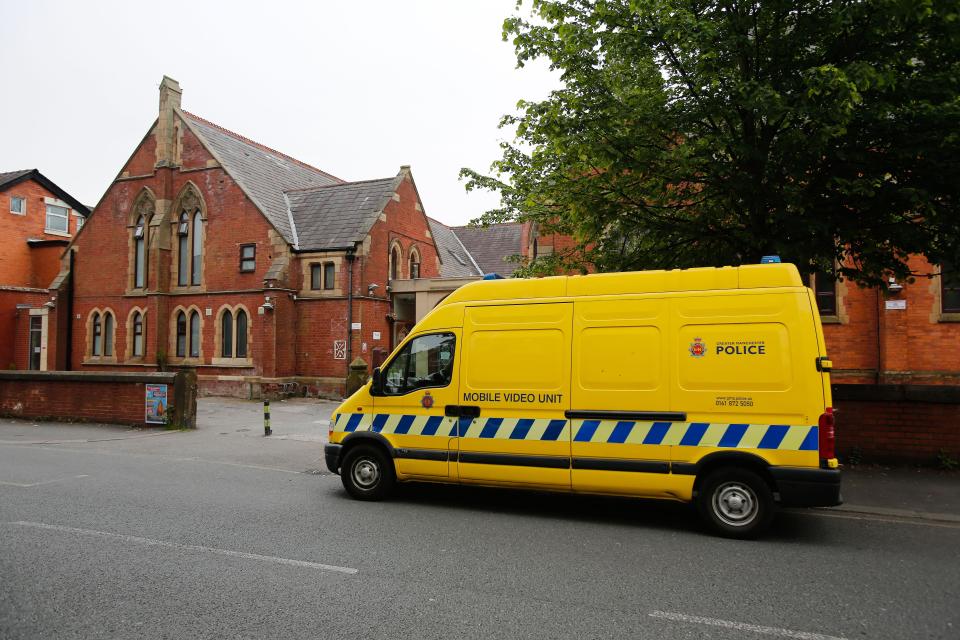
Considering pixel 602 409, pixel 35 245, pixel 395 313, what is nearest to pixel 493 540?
pixel 602 409

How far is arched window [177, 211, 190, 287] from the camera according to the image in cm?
2634

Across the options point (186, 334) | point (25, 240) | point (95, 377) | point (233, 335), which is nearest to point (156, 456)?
point (95, 377)

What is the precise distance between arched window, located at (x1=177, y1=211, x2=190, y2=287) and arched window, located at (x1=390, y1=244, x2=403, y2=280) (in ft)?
28.3

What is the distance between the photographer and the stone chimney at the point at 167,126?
1049 inches

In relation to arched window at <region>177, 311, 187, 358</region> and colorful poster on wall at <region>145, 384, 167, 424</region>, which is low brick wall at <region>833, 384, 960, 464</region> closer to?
colorful poster on wall at <region>145, 384, 167, 424</region>

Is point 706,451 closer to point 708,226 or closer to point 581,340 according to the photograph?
point 581,340

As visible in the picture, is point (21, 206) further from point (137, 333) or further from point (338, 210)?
point (338, 210)

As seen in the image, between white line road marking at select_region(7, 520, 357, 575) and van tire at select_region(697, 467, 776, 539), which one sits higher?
van tire at select_region(697, 467, 776, 539)

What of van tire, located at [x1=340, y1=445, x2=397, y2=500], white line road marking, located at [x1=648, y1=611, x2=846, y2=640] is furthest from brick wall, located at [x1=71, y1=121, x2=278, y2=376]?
white line road marking, located at [x1=648, y1=611, x2=846, y2=640]

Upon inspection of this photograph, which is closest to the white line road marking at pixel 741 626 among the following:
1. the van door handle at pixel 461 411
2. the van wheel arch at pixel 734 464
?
the van wheel arch at pixel 734 464

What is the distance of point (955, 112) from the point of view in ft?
22.9

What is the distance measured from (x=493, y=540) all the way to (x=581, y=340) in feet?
7.58

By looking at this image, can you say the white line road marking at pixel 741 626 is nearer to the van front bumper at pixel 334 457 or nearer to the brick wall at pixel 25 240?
the van front bumper at pixel 334 457

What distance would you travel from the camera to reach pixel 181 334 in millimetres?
26188
